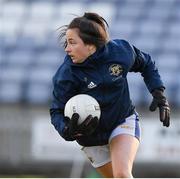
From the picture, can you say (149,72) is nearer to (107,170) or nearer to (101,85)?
(101,85)

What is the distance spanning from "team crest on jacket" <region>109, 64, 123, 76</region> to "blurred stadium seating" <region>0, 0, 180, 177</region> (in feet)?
38.9

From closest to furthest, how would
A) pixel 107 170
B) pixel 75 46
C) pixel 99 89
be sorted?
pixel 75 46 < pixel 99 89 < pixel 107 170

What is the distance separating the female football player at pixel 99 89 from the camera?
5.81 meters

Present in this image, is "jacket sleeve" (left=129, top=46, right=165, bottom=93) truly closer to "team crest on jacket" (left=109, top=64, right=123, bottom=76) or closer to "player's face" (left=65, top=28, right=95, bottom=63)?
"team crest on jacket" (left=109, top=64, right=123, bottom=76)

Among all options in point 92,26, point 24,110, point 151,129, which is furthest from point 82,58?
point 24,110

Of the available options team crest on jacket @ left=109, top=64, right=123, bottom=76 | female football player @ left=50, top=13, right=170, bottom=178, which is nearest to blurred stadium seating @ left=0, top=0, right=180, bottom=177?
female football player @ left=50, top=13, right=170, bottom=178

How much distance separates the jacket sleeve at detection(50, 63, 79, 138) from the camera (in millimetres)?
5825

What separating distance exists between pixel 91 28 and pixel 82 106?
0.60m

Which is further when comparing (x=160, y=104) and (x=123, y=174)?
(x=160, y=104)

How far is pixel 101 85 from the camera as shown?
5.89 meters

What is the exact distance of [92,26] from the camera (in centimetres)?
584

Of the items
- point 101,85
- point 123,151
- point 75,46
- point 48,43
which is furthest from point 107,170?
point 48,43

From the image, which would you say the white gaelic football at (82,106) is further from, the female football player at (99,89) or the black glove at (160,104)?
the black glove at (160,104)

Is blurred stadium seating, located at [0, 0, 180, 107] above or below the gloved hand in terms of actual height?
below
